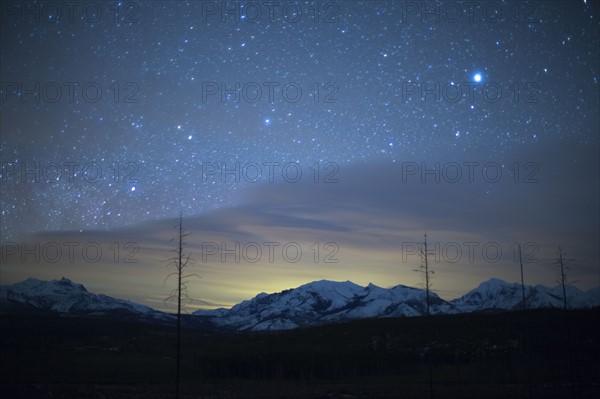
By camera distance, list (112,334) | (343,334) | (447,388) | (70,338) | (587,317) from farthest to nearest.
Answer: (112,334) < (70,338) < (343,334) < (587,317) < (447,388)

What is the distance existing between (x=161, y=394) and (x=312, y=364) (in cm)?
3375

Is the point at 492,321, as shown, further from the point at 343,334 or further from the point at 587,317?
the point at 343,334

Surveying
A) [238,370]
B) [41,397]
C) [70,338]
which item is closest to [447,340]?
[238,370]

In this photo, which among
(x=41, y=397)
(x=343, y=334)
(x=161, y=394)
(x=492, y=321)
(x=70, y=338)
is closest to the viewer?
(x=41, y=397)

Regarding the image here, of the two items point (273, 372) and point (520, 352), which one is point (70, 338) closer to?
point (273, 372)

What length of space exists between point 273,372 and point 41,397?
127ft

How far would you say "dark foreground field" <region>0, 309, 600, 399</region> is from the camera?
45.5 metres

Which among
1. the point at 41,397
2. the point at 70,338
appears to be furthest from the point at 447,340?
the point at 70,338

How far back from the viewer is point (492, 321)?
88.1 m

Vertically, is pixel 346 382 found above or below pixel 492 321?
below

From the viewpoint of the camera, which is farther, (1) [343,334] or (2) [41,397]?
(1) [343,334]

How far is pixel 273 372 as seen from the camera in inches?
2805

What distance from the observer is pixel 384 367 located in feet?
234

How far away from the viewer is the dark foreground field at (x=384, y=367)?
45531 millimetres
